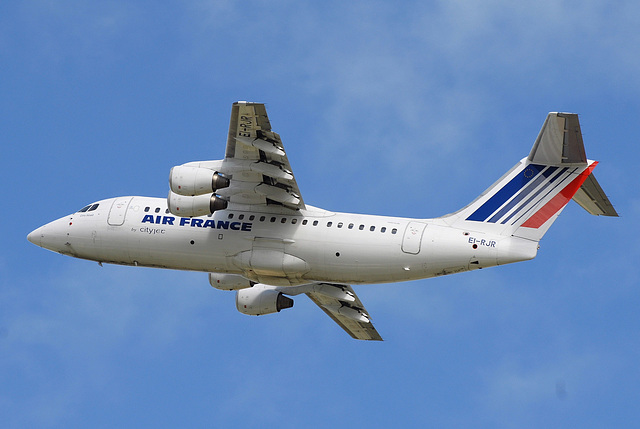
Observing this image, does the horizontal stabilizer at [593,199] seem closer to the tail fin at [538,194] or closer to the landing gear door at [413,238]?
the tail fin at [538,194]

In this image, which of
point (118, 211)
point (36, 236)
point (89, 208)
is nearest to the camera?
point (118, 211)

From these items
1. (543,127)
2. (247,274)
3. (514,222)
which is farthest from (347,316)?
(543,127)

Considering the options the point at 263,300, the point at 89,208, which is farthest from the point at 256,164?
the point at 89,208

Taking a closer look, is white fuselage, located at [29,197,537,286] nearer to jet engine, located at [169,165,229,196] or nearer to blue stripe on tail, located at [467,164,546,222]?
blue stripe on tail, located at [467,164,546,222]

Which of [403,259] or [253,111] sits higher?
[253,111]

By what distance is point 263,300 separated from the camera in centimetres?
3253

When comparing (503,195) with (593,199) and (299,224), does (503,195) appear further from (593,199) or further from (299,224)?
(299,224)

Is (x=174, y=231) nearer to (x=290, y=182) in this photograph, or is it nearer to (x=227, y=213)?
(x=227, y=213)

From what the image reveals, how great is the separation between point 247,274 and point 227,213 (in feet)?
5.48

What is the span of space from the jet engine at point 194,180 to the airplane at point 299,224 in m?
0.03

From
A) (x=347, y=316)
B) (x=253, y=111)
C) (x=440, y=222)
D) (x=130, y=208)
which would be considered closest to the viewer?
(x=253, y=111)

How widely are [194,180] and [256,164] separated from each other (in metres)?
1.61

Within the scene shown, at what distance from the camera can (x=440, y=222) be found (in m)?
28.7

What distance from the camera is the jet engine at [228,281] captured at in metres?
32.0
